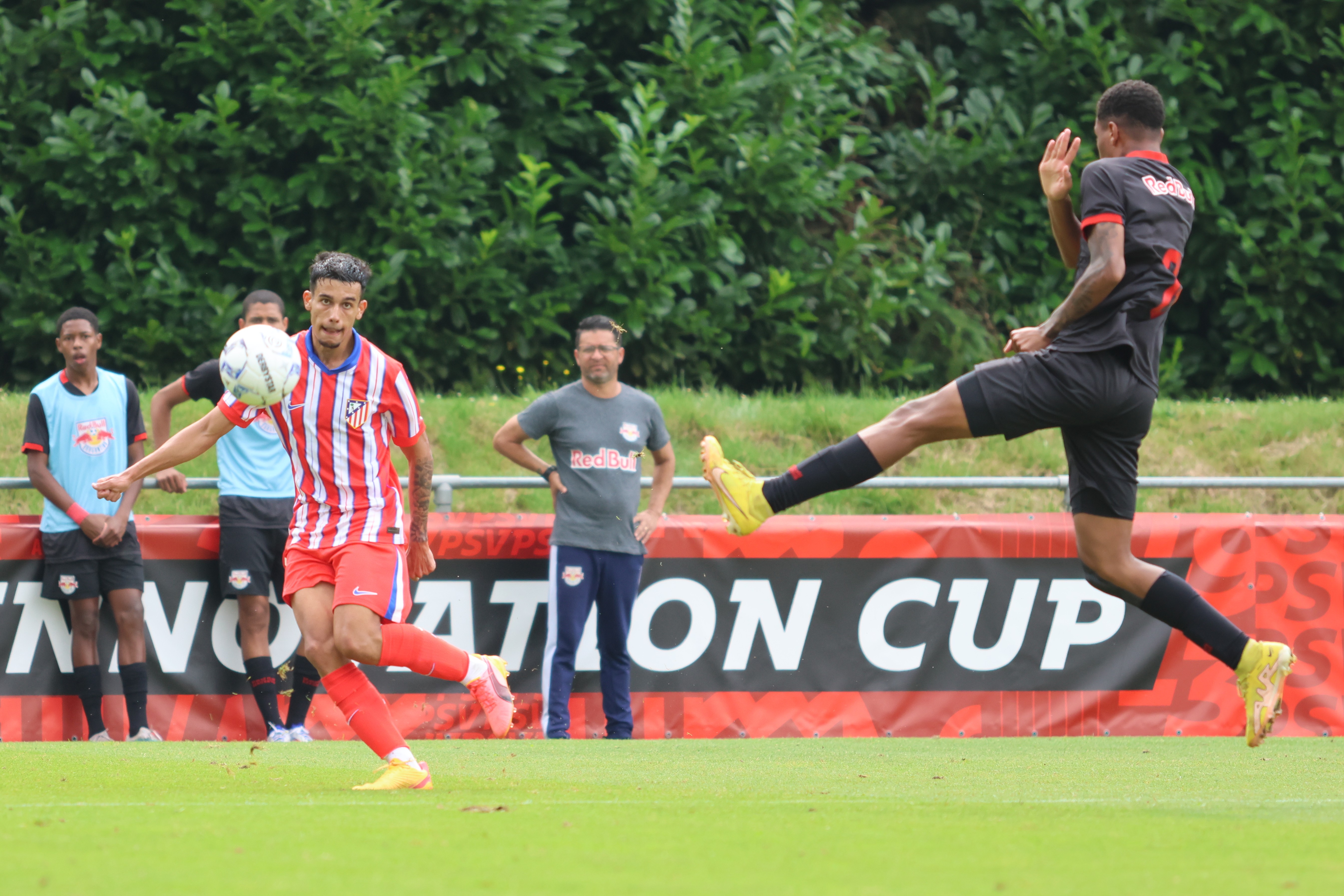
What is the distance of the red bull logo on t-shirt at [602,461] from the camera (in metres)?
9.27

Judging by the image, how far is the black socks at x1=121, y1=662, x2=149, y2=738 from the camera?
8.77m

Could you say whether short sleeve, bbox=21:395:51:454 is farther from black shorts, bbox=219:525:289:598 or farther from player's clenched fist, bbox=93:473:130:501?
player's clenched fist, bbox=93:473:130:501

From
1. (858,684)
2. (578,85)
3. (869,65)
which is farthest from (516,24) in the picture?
(858,684)

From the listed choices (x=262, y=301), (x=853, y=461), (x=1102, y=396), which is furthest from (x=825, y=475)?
(x=262, y=301)

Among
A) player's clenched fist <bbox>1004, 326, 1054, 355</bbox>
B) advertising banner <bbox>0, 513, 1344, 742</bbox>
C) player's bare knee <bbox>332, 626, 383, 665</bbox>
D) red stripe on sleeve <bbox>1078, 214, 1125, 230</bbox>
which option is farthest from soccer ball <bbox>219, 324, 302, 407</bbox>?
advertising banner <bbox>0, 513, 1344, 742</bbox>

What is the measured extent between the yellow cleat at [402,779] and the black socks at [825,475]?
1764mm

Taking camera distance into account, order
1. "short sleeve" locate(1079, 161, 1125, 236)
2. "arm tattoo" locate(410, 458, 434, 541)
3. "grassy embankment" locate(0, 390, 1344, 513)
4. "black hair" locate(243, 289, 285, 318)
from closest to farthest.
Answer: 1. "short sleeve" locate(1079, 161, 1125, 236)
2. "arm tattoo" locate(410, 458, 434, 541)
3. "black hair" locate(243, 289, 285, 318)
4. "grassy embankment" locate(0, 390, 1344, 513)

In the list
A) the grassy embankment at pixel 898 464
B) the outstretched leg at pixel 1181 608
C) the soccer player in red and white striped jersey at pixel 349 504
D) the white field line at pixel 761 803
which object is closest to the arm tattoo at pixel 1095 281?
the outstretched leg at pixel 1181 608

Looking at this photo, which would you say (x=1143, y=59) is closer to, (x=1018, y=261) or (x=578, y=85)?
(x=1018, y=261)

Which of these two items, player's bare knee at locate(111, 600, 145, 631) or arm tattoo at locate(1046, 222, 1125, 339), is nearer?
arm tattoo at locate(1046, 222, 1125, 339)

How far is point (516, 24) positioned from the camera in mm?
14109

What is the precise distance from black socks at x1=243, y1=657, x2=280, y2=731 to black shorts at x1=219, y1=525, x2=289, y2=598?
1.40 feet

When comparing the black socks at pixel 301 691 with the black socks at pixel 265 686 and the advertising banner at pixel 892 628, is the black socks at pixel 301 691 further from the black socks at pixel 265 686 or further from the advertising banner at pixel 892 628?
the advertising banner at pixel 892 628

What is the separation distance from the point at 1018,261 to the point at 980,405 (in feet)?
39.7
